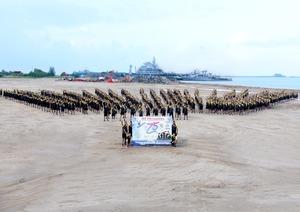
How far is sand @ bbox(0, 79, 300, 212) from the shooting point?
14234mm

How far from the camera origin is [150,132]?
24.3m

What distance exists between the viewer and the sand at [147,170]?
14.2 meters

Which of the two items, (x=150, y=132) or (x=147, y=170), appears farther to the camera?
(x=150, y=132)

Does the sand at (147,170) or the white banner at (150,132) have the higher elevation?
the white banner at (150,132)

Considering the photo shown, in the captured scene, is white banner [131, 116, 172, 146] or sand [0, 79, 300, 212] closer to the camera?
sand [0, 79, 300, 212]

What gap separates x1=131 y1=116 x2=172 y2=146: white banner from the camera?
24.2 metres

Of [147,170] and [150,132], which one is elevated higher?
[150,132]

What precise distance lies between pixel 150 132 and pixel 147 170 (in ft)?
19.0

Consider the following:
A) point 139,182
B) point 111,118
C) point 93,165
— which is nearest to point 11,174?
point 93,165

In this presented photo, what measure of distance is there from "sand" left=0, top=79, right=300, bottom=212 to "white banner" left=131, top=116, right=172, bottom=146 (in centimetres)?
63

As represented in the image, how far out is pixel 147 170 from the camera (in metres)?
18.6

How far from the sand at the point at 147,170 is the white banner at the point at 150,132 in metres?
0.63

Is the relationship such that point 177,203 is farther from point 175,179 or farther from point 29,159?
point 29,159

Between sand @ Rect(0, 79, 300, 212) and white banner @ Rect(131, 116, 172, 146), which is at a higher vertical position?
white banner @ Rect(131, 116, 172, 146)
